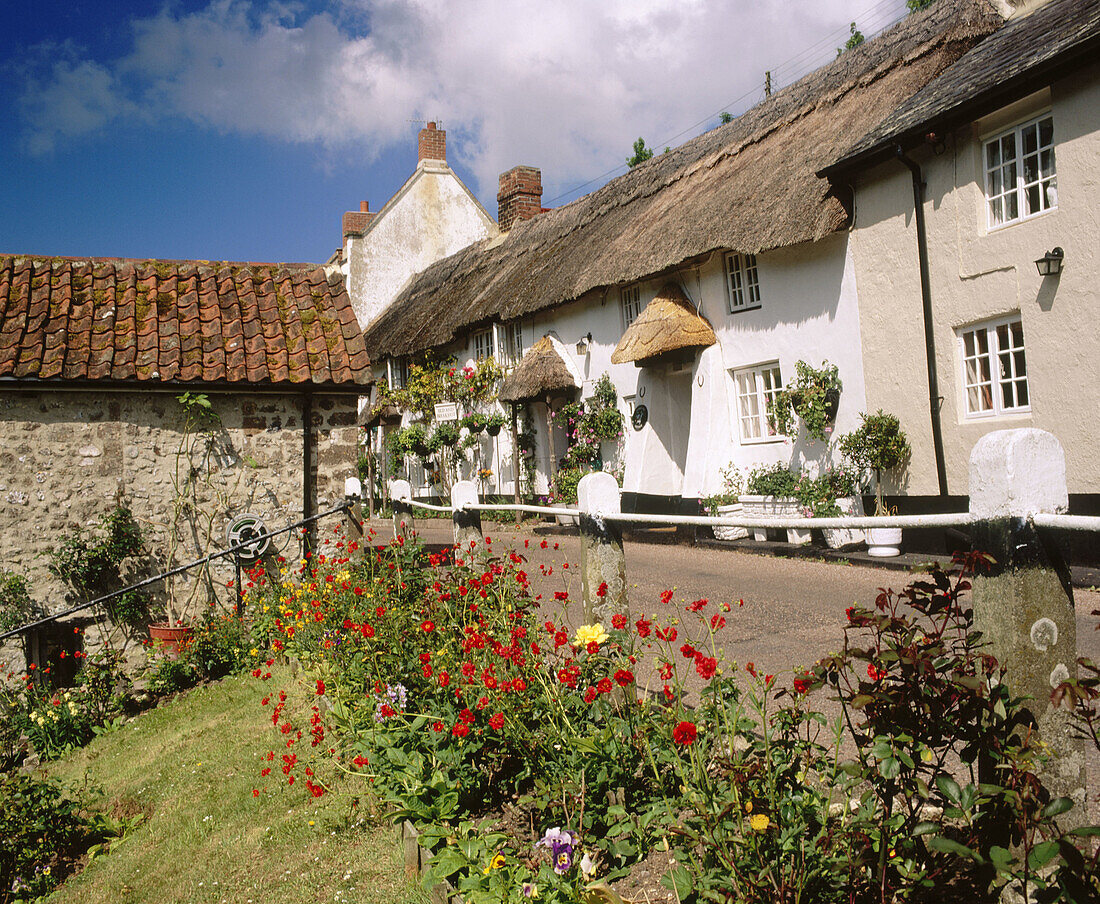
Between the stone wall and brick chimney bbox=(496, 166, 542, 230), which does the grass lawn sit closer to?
the stone wall

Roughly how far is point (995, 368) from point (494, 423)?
39.0 ft

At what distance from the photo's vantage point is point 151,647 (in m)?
8.47

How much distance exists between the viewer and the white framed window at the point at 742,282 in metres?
12.5

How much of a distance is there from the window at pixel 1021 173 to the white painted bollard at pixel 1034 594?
8.14 metres

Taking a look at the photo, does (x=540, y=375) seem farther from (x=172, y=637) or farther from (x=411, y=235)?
(x=411, y=235)

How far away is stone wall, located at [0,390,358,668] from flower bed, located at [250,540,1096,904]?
15.3ft

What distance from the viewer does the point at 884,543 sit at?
9.80m

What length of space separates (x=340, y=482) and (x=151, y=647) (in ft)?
8.34

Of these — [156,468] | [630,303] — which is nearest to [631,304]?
[630,303]

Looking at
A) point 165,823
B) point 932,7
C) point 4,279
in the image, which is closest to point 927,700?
point 165,823

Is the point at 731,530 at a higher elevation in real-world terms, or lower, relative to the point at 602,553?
lower

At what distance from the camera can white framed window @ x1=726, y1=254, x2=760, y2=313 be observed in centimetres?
1254

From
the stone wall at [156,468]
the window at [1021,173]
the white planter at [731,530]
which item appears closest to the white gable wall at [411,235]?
the white planter at [731,530]

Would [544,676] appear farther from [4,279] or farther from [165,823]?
[4,279]
